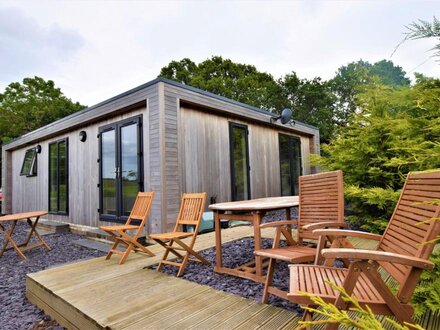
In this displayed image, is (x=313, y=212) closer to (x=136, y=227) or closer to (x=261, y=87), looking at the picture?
(x=136, y=227)

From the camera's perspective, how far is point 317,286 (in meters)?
1.42

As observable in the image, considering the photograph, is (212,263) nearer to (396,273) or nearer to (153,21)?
(396,273)

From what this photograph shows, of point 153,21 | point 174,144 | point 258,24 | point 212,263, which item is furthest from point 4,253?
point 258,24

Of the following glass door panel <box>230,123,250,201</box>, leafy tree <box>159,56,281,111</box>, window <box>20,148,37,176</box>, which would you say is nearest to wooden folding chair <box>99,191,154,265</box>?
glass door panel <box>230,123,250,201</box>

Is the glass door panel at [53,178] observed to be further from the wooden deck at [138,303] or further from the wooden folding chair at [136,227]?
the wooden deck at [138,303]

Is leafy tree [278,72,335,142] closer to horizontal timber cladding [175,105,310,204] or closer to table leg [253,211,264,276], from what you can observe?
horizontal timber cladding [175,105,310,204]

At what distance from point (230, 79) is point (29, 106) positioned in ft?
53.5

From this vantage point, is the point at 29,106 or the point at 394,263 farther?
the point at 29,106

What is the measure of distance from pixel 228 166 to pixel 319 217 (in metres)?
3.84

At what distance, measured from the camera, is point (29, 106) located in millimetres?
22297

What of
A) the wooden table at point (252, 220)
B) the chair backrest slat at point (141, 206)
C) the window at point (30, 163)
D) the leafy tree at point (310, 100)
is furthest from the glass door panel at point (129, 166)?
the leafy tree at point (310, 100)

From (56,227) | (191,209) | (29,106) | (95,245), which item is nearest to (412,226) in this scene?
(191,209)

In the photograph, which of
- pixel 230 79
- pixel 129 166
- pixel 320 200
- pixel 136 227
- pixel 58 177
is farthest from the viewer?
pixel 230 79

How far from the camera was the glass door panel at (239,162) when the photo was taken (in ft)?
20.9
